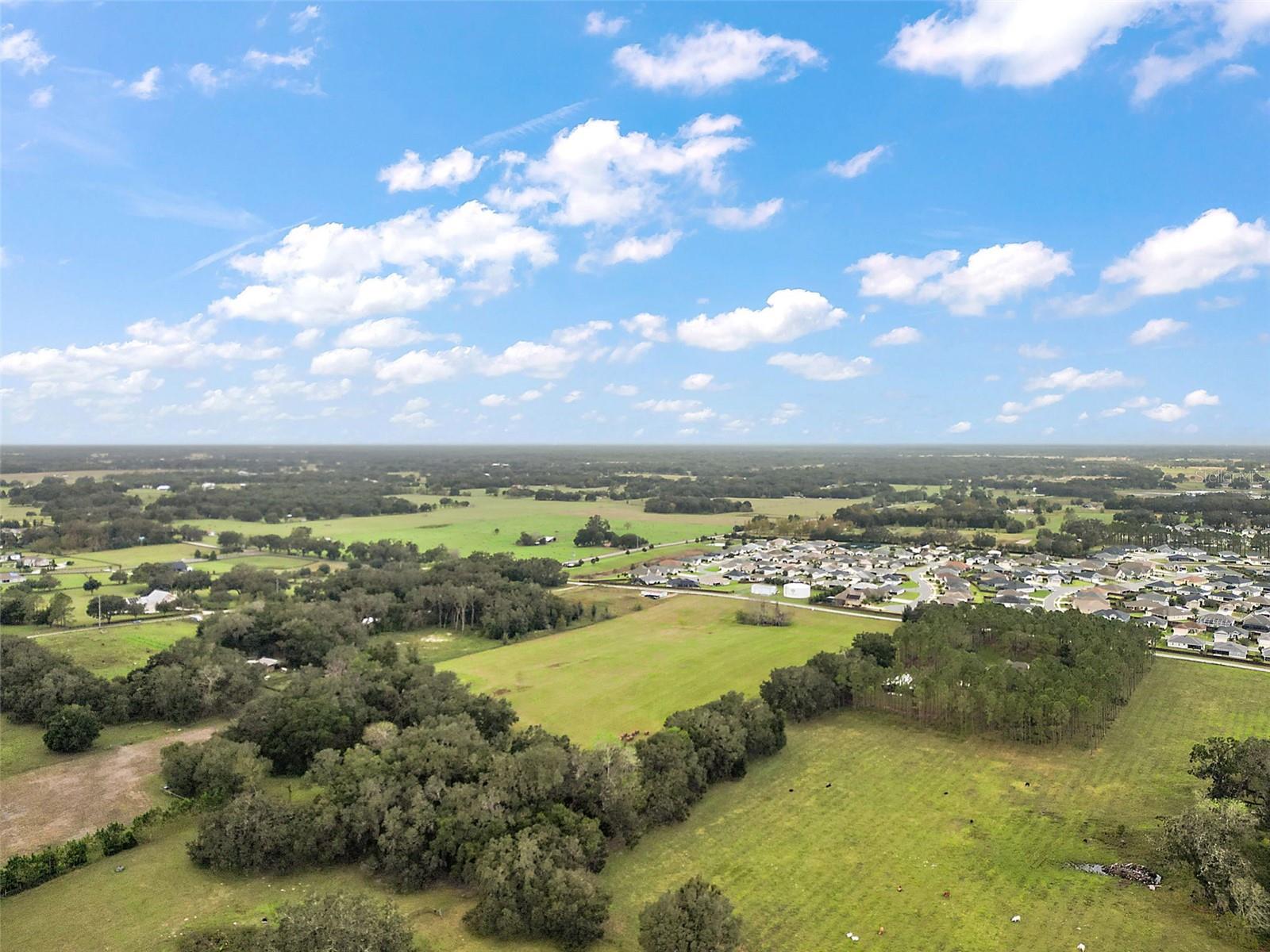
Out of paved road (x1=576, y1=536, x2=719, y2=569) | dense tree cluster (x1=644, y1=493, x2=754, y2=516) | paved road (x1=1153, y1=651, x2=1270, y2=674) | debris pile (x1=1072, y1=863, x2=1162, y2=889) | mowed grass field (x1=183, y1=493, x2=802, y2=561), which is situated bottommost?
debris pile (x1=1072, y1=863, x2=1162, y2=889)

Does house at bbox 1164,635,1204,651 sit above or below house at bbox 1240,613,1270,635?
below

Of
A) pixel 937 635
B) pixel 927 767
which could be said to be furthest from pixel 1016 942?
pixel 937 635

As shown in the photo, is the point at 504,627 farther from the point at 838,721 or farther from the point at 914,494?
the point at 914,494

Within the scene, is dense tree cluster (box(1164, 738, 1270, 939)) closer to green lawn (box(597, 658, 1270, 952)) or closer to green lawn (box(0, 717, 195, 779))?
green lawn (box(597, 658, 1270, 952))

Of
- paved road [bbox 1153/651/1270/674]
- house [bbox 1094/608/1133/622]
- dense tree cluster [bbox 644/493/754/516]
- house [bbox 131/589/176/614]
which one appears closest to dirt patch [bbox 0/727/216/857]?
Answer: house [bbox 131/589/176/614]

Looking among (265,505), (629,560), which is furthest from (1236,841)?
(265,505)

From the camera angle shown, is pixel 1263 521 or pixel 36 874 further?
pixel 1263 521

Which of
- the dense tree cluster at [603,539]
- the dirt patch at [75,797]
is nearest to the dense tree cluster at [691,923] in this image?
the dirt patch at [75,797]

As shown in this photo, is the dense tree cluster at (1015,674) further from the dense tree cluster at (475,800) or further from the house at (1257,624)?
the house at (1257,624)
